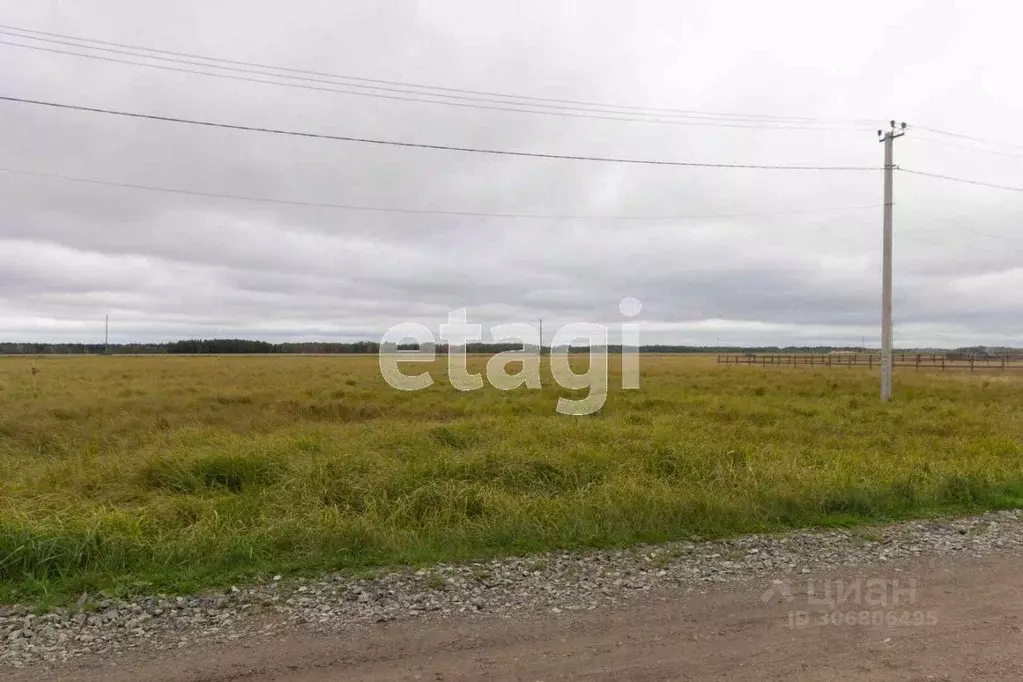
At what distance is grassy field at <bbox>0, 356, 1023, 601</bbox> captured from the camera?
5309 millimetres

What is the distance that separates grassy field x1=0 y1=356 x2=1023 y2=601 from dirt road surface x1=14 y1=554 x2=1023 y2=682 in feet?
4.22

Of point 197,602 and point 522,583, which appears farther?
point 522,583

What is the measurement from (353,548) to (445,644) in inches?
78.6

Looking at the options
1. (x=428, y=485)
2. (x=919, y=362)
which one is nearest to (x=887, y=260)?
(x=428, y=485)

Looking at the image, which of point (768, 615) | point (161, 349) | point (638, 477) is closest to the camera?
point (768, 615)

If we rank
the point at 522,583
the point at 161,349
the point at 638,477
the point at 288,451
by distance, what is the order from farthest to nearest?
the point at 161,349 → the point at 288,451 → the point at 638,477 → the point at 522,583

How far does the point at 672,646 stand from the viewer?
12.2 ft

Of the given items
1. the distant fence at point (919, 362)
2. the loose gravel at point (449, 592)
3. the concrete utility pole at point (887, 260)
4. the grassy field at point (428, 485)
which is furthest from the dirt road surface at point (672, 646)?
the distant fence at point (919, 362)

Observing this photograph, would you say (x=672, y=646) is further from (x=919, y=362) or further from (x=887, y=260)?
(x=919, y=362)

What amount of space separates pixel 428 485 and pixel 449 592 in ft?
9.58

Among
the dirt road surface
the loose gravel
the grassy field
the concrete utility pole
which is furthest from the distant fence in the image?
the dirt road surface

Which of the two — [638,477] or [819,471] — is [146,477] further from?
[819,471]

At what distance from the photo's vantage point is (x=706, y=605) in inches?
170

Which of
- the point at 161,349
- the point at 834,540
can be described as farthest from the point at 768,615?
the point at 161,349
